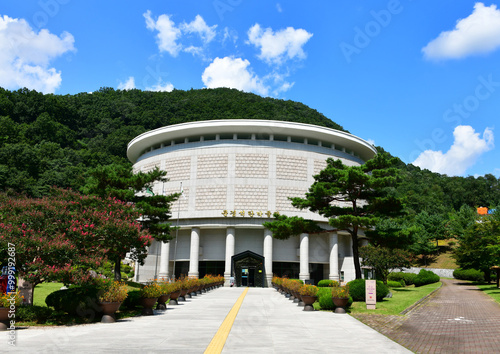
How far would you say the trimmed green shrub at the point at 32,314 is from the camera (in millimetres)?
12602

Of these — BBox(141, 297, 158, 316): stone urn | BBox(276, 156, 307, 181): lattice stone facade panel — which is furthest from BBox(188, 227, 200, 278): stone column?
BBox(141, 297, 158, 316): stone urn

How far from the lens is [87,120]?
336ft

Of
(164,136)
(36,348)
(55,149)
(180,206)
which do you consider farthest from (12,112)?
(36,348)

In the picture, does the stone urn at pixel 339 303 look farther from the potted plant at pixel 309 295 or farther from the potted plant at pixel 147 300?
the potted plant at pixel 147 300

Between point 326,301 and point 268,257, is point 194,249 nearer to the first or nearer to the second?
point 268,257

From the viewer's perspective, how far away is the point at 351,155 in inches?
2196

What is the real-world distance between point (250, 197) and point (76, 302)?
1387 inches

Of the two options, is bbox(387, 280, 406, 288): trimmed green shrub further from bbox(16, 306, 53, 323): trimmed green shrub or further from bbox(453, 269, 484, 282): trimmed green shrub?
bbox(16, 306, 53, 323): trimmed green shrub

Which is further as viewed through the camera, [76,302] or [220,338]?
[76,302]

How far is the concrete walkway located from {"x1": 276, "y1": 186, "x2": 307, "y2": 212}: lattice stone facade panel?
32255mm

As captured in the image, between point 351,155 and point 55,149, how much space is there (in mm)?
59573

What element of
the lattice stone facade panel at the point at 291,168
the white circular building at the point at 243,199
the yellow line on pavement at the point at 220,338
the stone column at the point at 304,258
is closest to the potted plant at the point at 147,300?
the yellow line on pavement at the point at 220,338

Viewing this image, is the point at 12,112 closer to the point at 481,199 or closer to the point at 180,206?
the point at 180,206

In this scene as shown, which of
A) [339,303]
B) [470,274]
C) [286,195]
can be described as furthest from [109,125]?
[339,303]
